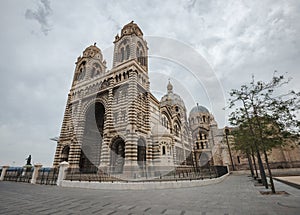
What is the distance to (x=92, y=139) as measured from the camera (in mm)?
27031

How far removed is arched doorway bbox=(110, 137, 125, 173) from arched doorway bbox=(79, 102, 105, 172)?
16.9ft

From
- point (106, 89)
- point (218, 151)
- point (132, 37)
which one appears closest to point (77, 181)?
point (106, 89)

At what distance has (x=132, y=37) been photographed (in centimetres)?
2688

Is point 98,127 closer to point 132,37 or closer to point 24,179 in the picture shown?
point 24,179

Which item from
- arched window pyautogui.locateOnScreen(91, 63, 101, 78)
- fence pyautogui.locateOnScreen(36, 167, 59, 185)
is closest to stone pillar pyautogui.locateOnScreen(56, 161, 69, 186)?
fence pyautogui.locateOnScreen(36, 167, 59, 185)

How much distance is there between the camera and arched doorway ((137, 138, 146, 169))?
2122 centimetres

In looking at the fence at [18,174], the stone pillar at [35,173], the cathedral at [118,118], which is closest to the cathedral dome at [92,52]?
the cathedral at [118,118]

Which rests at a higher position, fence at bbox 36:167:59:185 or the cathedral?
the cathedral

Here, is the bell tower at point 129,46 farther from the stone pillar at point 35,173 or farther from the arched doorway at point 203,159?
the arched doorway at point 203,159

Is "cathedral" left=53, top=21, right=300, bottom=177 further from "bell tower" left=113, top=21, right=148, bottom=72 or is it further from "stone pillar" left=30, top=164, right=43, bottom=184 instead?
"stone pillar" left=30, top=164, right=43, bottom=184

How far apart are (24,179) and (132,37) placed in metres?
25.7

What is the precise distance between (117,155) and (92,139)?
7603mm

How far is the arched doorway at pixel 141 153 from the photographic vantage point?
21.2 meters

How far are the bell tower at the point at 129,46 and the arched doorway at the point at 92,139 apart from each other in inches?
377
